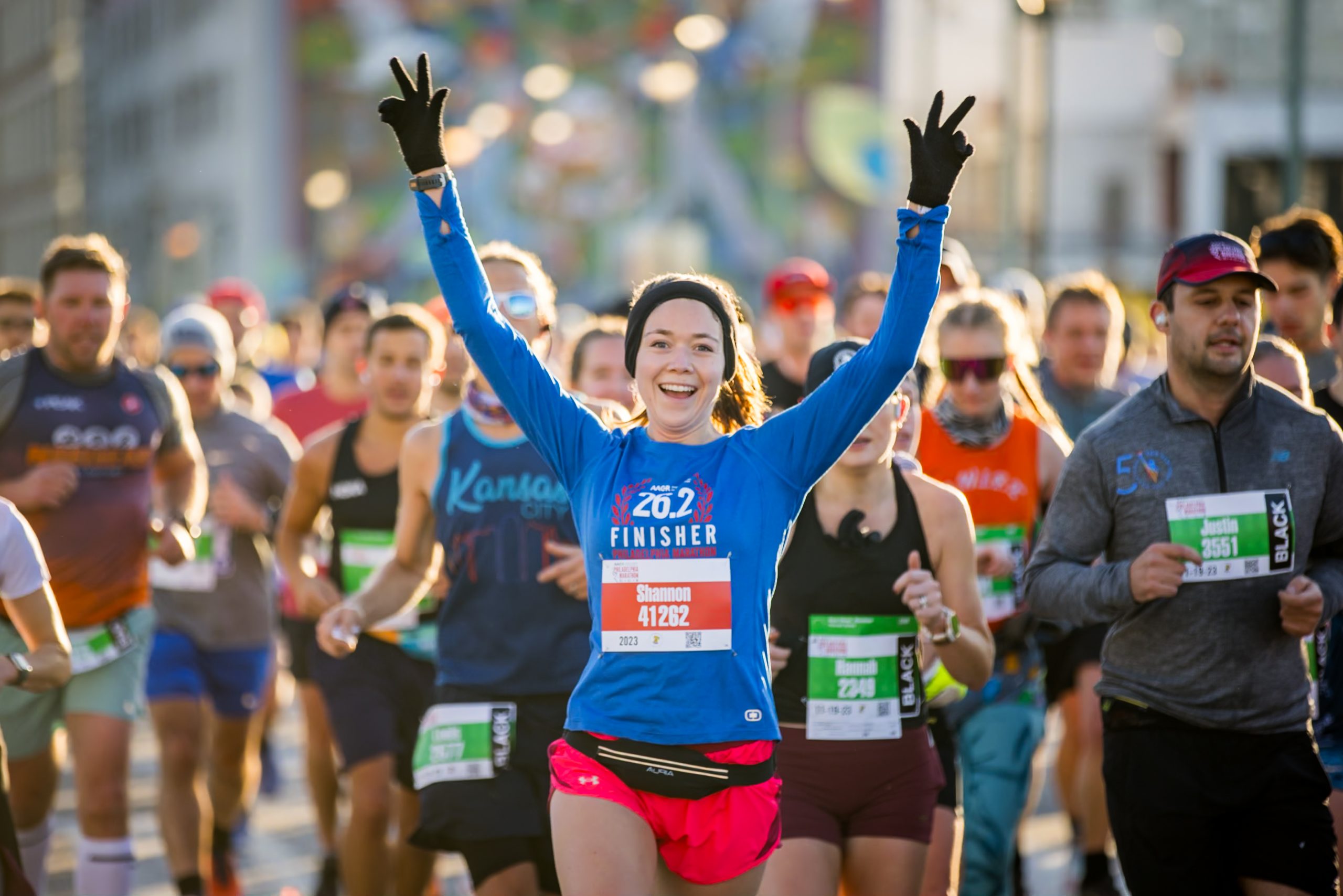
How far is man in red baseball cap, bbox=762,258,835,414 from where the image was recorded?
8.24 metres

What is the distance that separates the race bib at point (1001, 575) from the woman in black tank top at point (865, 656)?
1220 mm

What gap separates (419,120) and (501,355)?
55 centimetres

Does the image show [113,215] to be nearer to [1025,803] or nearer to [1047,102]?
[1047,102]

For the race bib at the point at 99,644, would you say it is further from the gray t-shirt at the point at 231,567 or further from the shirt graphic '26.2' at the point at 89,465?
the gray t-shirt at the point at 231,567

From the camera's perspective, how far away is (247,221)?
43.2 meters

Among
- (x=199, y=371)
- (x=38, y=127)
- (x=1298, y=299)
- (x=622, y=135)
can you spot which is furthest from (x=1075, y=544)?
(x=38, y=127)

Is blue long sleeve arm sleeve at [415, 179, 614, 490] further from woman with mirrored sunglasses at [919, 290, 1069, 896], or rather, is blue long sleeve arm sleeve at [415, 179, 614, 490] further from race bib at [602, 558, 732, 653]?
woman with mirrored sunglasses at [919, 290, 1069, 896]

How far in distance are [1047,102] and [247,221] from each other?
2527cm

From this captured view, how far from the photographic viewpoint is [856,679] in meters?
5.31

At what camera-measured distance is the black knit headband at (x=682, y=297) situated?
434 centimetres

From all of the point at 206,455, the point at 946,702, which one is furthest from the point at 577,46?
the point at 946,702

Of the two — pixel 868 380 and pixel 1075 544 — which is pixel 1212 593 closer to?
pixel 1075 544

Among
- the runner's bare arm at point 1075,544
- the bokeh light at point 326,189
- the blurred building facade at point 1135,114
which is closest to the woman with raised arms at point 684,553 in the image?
the runner's bare arm at point 1075,544

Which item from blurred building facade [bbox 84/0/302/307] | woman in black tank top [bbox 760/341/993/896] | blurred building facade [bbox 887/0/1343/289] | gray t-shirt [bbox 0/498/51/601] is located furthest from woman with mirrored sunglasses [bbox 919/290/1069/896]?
blurred building facade [bbox 887/0/1343/289]
